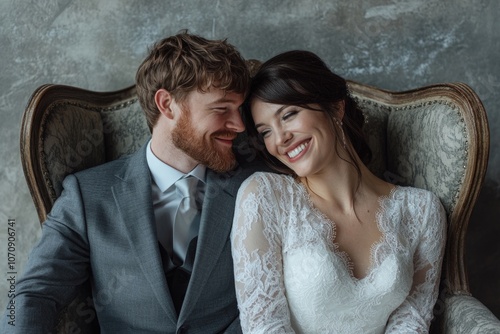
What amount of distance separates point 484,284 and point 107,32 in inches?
75.1

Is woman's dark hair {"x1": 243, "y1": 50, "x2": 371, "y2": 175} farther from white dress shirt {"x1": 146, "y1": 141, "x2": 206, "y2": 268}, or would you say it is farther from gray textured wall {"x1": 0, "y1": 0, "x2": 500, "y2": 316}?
gray textured wall {"x1": 0, "y1": 0, "x2": 500, "y2": 316}

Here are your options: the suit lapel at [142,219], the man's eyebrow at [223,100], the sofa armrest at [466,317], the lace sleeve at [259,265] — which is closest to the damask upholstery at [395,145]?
the sofa armrest at [466,317]

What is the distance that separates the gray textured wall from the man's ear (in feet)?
1.80

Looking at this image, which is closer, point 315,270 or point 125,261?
point 315,270

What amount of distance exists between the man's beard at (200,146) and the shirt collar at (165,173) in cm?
6

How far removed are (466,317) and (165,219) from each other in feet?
3.19

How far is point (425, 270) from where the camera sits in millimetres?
1942

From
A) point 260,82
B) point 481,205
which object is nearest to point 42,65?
point 260,82

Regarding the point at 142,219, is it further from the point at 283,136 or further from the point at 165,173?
the point at 283,136

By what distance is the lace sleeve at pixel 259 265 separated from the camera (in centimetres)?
172

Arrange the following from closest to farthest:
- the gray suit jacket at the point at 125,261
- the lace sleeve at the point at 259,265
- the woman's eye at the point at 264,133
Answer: the lace sleeve at the point at 259,265 → the gray suit jacket at the point at 125,261 → the woman's eye at the point at 264,133

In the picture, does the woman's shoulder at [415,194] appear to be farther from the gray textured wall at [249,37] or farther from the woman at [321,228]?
the gray textured wall at [249,37]

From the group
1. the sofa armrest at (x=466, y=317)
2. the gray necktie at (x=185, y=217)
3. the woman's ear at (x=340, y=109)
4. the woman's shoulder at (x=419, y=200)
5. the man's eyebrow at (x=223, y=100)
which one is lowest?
the sofa armrest at (x=466, y=317)

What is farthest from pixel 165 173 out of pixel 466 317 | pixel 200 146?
pixel 466 317
